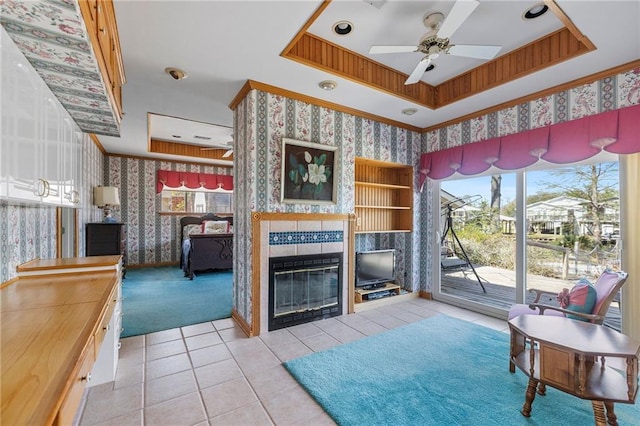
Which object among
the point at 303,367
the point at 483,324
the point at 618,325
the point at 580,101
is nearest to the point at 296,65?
the point at 303,367

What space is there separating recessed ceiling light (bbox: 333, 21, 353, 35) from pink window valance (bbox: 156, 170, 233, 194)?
5.69 meters

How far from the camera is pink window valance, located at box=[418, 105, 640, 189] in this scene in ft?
8.13

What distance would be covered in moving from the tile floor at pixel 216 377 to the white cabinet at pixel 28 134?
1410 mm

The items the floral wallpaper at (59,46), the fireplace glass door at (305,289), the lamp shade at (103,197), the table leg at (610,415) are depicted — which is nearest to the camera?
the floral wallpaper at (59,46)

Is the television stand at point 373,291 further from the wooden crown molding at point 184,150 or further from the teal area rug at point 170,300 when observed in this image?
the wooden crown molding at point 184,150

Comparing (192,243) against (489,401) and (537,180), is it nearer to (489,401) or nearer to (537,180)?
(489,401)

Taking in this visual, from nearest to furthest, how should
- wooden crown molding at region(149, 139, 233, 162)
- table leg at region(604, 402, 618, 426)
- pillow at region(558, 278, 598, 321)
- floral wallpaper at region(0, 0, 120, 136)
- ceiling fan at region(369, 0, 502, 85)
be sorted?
1. floral wallpaper at region(0, 0, 120, 136)
2. table leg at region(604, 402, 618, 426)
3. ceiling fan at region(369, 0, 502, 85)
4. pillow at region(558, 278, 598, 321)
5. wooden crown molding at region(149, 139, 233, 162)

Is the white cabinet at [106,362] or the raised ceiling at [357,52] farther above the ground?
the raised ceiling at [357,52]

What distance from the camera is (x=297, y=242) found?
10.3 ft

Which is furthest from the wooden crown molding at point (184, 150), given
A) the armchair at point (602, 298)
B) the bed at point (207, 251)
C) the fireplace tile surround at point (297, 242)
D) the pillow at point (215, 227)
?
the armchair at point (602, 298)

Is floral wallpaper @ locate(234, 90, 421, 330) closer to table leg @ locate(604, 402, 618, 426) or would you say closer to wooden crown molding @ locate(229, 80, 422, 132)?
wooden crown molding @ locate(229, 80, 422, 132)

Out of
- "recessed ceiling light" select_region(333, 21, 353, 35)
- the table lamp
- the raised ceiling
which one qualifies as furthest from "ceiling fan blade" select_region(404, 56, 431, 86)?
the table lamp

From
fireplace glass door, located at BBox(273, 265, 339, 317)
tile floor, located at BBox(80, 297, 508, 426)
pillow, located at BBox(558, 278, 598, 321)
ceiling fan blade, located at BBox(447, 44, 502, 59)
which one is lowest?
tile floor, located at BBox(80, 297, 508, 426)

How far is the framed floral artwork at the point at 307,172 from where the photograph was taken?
306cm
